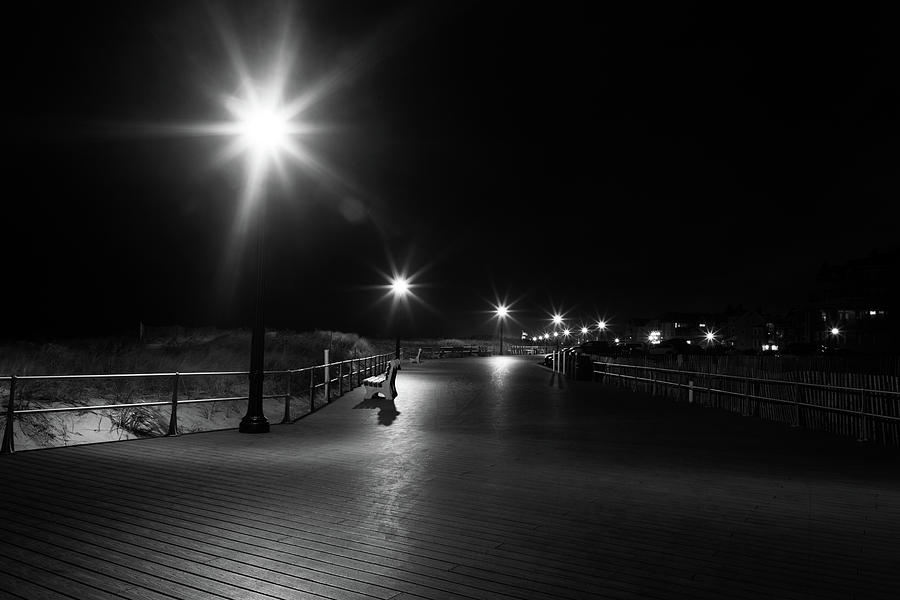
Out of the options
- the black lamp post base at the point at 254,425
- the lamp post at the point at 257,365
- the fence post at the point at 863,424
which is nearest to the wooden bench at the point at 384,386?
the lamp post at the point at 257,365

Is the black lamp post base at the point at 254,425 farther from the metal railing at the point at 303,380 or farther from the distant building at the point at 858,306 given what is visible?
the distant building at the point at 858,306

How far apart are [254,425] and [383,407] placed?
18.4 ft

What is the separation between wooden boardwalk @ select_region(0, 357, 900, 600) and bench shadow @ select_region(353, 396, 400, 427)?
2556mm

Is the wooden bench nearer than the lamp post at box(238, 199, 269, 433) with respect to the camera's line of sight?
No

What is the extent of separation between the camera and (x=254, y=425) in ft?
39.7

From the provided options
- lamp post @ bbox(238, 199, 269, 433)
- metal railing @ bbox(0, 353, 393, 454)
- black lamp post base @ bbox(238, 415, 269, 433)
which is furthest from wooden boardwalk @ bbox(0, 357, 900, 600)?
metal railing @ bbox(0, 353, 393, 454)

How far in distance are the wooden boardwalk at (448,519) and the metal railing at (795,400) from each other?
108 centimetres

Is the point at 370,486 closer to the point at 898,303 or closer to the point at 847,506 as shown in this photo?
the point at 847,506

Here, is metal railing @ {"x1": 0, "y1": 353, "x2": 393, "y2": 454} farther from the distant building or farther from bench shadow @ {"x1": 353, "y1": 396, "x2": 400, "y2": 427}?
the distant building

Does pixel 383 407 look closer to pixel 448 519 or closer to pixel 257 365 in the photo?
pixel 257 365

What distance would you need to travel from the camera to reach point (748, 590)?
4.49 meters

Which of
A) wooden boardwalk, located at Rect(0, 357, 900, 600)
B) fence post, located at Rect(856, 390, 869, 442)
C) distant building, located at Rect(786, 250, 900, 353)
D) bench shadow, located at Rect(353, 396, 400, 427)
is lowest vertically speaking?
wooden boardwalk, located at Rect(0, 357, 900, 600)

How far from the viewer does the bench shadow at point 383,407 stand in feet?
47.6

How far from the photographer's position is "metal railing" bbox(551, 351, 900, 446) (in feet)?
39.4
